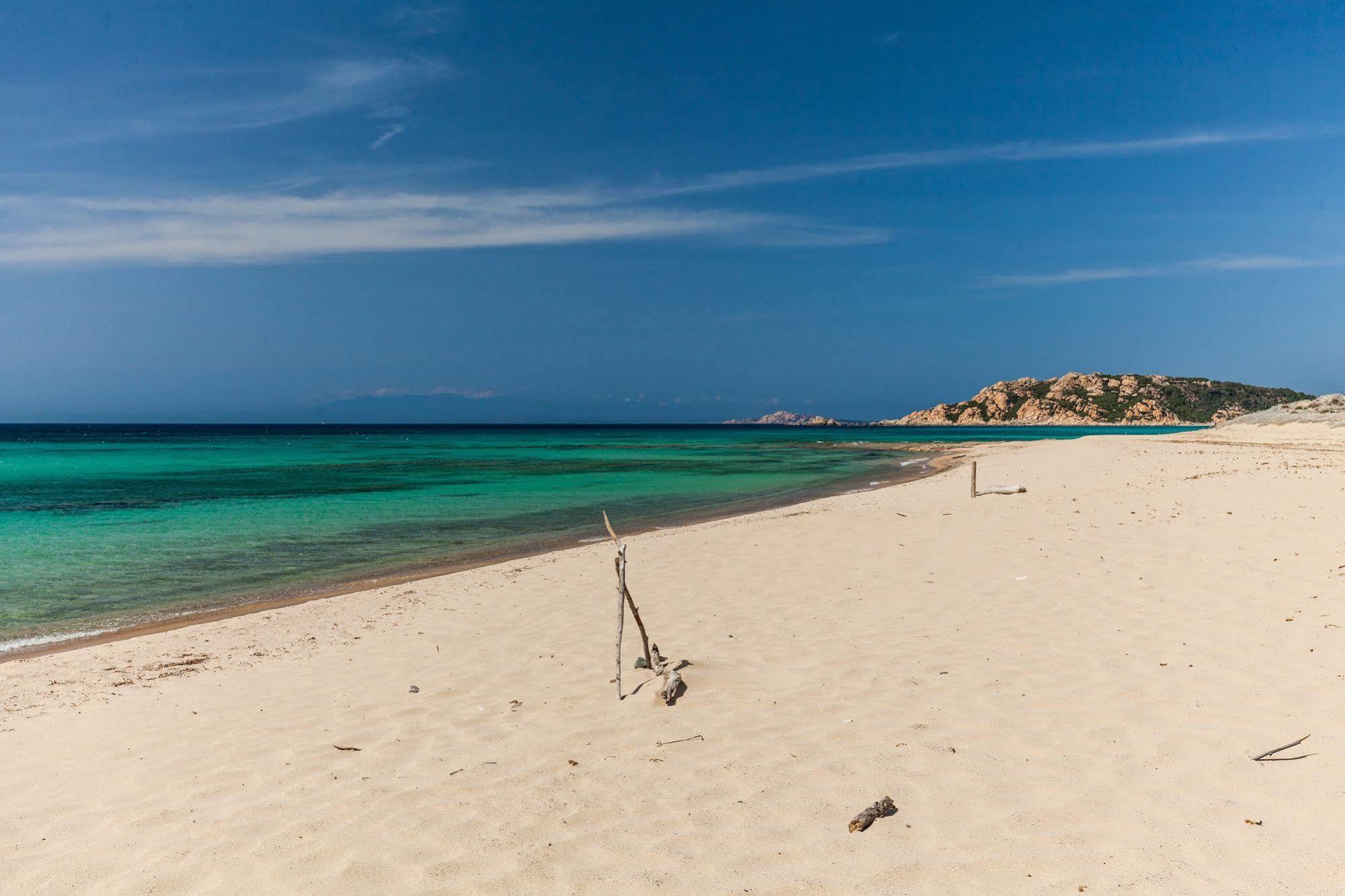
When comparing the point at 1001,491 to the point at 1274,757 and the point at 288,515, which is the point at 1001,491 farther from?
the point at 288,515

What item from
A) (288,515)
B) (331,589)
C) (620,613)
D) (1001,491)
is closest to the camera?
(620,613)

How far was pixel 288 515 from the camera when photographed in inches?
1016

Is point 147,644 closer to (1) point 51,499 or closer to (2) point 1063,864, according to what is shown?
(2) point 1063,864

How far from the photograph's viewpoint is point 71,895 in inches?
173

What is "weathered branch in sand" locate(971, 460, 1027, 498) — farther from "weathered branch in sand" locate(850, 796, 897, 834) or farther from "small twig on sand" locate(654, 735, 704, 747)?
"weathered branch in sand" locate(850, 796, 897, 834)

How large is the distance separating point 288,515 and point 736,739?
79.9 ft

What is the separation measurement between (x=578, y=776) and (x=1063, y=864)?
332 cm

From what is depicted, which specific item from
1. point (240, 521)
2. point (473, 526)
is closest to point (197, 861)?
point (473, 526)

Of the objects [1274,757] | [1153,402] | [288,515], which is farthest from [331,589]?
[1153,402]

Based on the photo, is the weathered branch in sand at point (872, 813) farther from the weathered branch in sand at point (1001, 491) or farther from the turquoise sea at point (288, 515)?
the weathered branch in sand at point (1001, 491)

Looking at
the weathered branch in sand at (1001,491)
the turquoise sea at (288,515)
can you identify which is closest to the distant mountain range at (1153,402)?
the turquoise sea at (288,515)

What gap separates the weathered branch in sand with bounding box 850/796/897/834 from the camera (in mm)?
4652

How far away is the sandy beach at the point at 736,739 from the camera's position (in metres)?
4.41

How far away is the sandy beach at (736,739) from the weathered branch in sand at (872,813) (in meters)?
0.10
